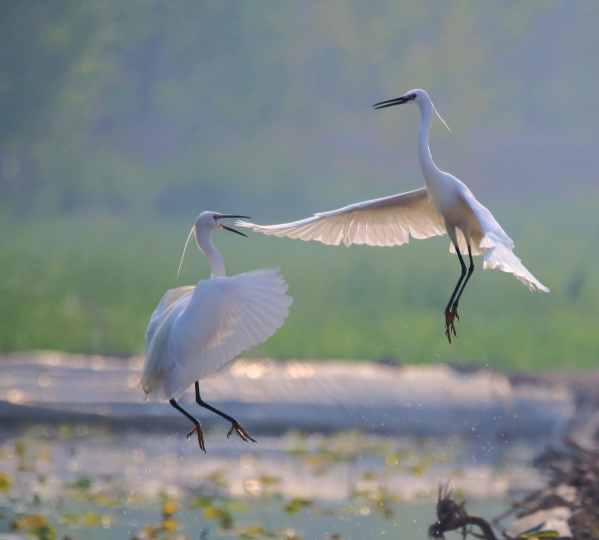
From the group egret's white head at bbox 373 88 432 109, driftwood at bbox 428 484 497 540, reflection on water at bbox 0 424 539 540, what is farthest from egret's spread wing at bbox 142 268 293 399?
reflection on water at bbox 0 424 539 540

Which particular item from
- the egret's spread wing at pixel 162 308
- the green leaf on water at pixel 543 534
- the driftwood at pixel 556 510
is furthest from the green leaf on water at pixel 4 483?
the green leaf on water at pixel 543 534

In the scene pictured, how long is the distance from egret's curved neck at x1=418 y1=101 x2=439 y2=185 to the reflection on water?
1.79 metres

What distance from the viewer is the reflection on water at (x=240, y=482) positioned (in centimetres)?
434

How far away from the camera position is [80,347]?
7844 mm

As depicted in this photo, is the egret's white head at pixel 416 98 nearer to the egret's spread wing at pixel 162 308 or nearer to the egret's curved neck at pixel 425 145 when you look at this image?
the egret's curved neck at pixel 425 145

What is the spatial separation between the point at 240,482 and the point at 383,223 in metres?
1.92

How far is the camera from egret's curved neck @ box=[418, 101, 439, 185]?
10.7ft

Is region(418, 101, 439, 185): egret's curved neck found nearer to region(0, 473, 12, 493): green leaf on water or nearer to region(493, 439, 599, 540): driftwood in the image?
region(493, 439, 599, 540): driftwood

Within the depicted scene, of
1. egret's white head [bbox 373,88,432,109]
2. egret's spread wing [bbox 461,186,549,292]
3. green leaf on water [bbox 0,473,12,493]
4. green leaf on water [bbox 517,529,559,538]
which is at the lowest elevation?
green leaf on water [bbox 517,529,559,538]

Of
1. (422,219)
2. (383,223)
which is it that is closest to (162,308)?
(383,223)

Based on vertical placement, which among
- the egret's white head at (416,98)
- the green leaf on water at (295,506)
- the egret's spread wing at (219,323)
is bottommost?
the green leaf on water at (295,506)

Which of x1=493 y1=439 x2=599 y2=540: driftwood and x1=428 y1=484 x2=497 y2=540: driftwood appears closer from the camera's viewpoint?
x1=428 y1=484 x2=497 y2=540: driftwood

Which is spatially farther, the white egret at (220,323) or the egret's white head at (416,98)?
the egret's white head at (416,98)

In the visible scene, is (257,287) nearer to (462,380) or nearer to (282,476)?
(282,476)
